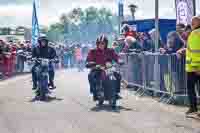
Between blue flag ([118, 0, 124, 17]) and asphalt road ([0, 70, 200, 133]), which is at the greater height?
blue flag ([118, 0, 124, 17])

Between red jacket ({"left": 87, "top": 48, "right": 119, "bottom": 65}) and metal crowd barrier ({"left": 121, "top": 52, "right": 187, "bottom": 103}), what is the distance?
1422mm

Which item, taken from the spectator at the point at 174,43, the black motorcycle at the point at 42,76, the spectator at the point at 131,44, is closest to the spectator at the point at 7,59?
the spectator at the point at 131,44

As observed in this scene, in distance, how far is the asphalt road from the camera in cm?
1069

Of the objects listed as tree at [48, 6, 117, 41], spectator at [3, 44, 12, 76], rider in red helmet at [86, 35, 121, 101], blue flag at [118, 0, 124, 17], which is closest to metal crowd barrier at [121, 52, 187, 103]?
rider in red helmet at [86, 35, 121, 101]

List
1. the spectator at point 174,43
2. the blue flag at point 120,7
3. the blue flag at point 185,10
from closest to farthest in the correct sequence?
the spectator at point 174,43
the blue flag at point 185,10
the blue flag at point 120,7

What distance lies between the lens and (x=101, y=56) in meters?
14.5

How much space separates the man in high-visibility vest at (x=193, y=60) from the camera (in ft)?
39.3

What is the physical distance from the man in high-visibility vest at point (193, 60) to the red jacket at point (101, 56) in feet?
9.24

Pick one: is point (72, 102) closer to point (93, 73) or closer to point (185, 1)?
point (93, 73)

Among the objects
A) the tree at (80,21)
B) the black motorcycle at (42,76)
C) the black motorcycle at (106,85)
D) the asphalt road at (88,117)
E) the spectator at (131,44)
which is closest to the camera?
the asphalt road at (88,117)

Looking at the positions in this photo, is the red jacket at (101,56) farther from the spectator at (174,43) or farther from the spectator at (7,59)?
the spectator at (7,59)

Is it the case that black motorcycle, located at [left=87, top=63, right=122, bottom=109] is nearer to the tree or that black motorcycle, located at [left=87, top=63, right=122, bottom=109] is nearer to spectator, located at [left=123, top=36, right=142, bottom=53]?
spectator, located at [left=123, top=36, right=142, bottom=53]

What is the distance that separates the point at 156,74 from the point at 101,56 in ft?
6.47

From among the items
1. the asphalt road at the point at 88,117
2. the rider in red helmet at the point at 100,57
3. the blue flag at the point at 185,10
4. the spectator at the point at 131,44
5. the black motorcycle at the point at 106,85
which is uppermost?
the blue flag at the point at 185,10
